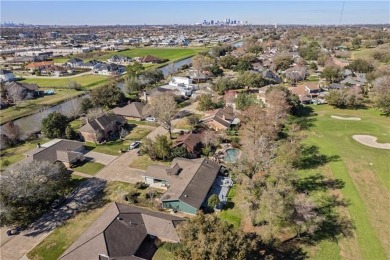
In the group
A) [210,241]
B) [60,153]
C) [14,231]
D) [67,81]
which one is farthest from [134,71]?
[210,241]

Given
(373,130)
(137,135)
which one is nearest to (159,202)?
(137,135)

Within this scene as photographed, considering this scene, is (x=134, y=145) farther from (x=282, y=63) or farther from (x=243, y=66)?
(x=282, y=63)

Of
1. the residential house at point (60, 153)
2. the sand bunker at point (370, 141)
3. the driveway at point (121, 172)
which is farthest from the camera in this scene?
the sand bunker at point (370, 141)

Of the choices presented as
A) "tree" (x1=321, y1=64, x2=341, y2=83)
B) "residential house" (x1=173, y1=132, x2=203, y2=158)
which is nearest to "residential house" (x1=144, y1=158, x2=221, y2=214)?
"residential house" (x1=173, y1=132, x2=203, y2=158)

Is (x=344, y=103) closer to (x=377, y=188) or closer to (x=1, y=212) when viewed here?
(x=377, y=188)

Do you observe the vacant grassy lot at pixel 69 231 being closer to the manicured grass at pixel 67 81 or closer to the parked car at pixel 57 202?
the parked car at pixel 57 202

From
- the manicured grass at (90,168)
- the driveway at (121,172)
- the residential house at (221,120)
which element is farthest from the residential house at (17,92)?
the residential house at (221,120)
